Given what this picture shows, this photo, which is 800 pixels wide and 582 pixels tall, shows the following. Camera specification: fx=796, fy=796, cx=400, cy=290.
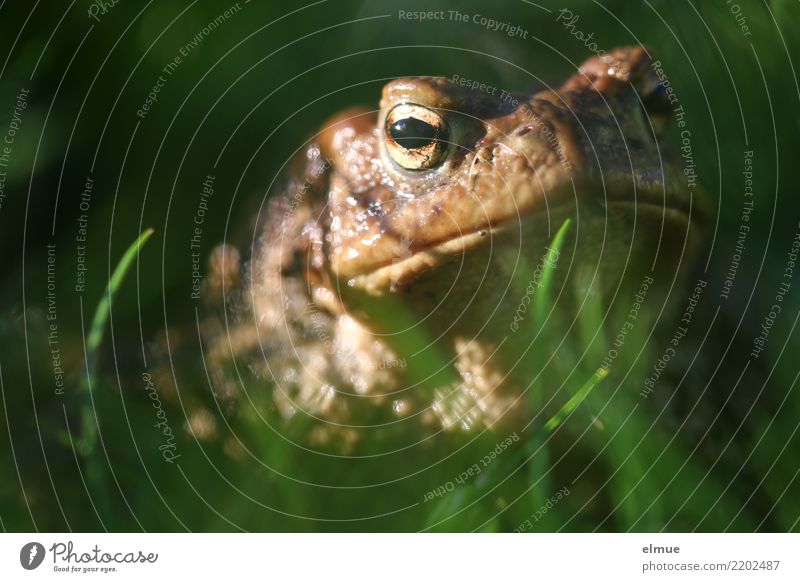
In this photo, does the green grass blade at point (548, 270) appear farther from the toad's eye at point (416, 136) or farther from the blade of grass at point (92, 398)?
the blade of grass at point (92, 398)

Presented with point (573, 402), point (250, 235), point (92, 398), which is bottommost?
Answer: point (573, 402)

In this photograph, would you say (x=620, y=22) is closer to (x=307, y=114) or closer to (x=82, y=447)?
(x=307, y=114)

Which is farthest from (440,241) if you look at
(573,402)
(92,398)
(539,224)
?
(92,398)

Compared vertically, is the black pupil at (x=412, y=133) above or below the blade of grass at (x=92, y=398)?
above
